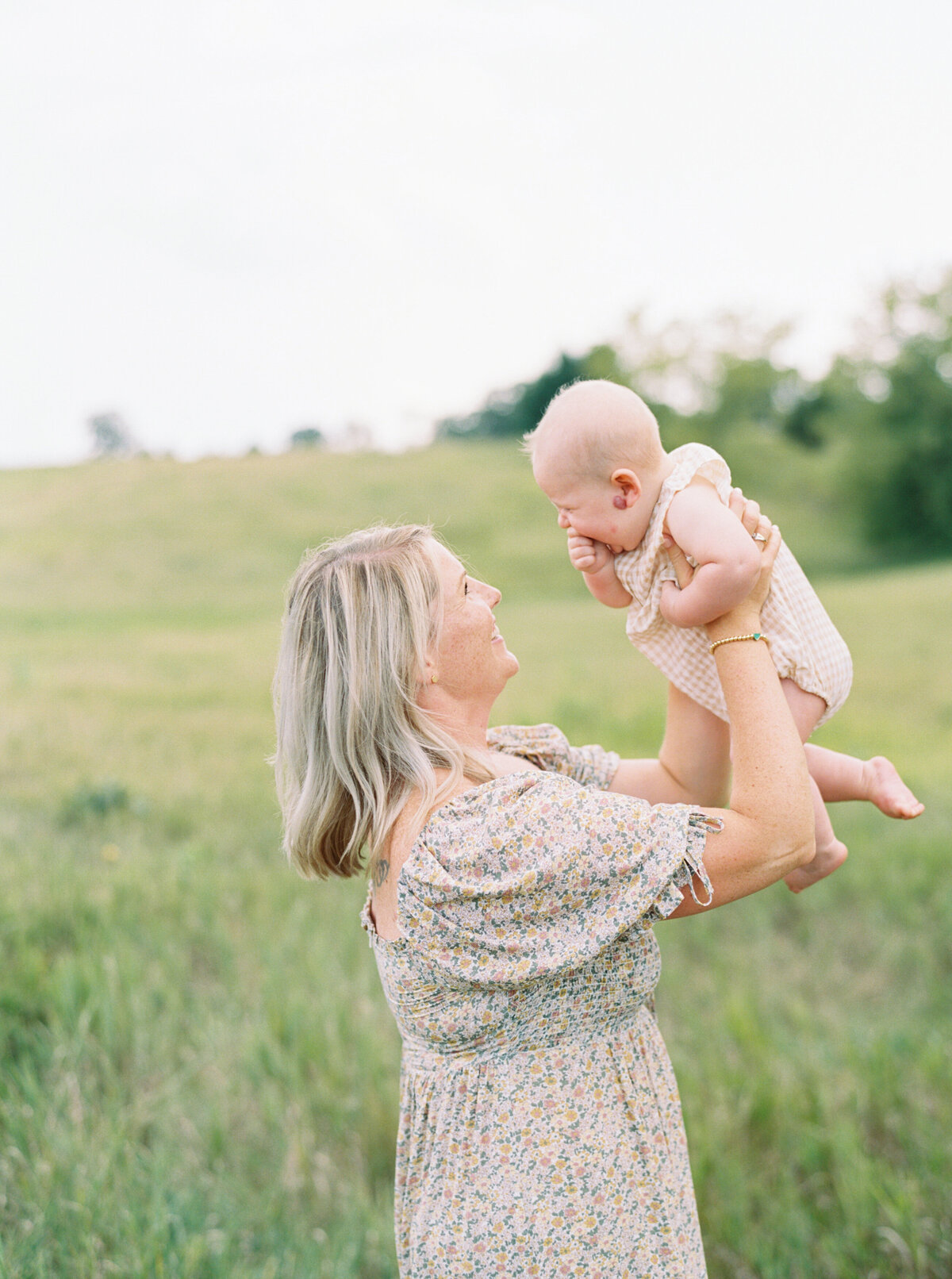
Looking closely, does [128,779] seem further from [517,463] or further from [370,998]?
[517,463]

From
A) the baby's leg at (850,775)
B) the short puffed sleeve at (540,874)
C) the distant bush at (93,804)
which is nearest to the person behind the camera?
the short puffed sleeve at (540,874)

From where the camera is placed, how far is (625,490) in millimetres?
1743

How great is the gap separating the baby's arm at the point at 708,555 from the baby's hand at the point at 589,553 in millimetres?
168

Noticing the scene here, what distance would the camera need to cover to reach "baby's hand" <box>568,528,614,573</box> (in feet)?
6.00

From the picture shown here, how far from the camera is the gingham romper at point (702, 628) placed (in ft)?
5.77

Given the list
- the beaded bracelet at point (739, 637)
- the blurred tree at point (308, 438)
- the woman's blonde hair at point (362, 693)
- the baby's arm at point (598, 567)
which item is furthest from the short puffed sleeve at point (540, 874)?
the blurred tree at point (308, 438)

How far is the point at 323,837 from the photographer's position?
181 cm

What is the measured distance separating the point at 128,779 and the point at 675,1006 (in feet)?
13.7

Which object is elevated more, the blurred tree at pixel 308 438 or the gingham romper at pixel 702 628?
the gingham romper at pixel 702 628

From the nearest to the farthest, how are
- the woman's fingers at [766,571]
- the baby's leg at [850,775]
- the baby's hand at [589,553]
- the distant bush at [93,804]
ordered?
the woman's fingers at [766,571] < the baby's hand at [589,553] < the baby's leg at [850,775] < the distant bush at [93,804]

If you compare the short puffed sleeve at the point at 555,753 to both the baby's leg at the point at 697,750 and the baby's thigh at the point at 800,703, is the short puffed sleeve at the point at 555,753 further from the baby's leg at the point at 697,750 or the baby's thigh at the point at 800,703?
the baby's thigh at the point at 800,703

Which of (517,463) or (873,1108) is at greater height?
(873,1108)

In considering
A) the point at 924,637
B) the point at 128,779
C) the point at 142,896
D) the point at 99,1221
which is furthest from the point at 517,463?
the point at 99,1221

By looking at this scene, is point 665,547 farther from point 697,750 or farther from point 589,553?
point 697,750
